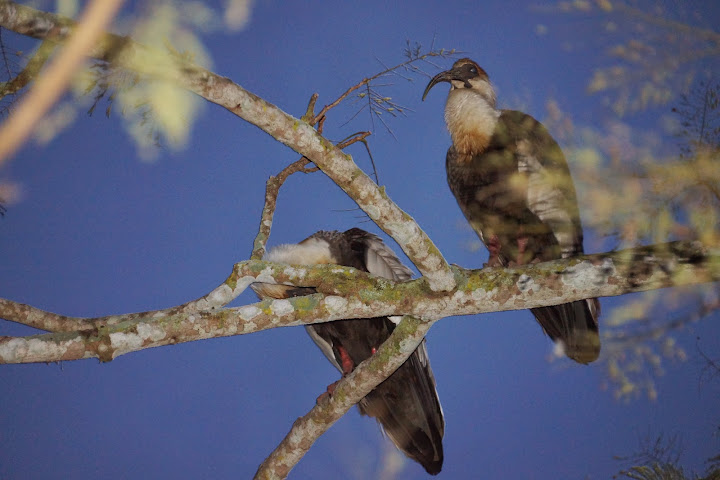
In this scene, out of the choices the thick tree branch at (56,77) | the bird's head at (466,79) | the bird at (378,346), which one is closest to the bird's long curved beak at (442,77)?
the bird's head at (466,79)

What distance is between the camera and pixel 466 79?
2.89m

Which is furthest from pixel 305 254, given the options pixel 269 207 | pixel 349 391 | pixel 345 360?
pixel 349 391

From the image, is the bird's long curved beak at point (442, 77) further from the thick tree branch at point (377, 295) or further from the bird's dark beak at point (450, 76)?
the thick tree branch at point (377, 295)

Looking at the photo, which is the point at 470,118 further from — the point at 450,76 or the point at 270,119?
the point at 270,119

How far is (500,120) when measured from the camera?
8.70 ft

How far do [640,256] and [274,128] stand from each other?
111cm

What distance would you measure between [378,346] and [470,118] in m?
1.16

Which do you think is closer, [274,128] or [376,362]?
[274,128]

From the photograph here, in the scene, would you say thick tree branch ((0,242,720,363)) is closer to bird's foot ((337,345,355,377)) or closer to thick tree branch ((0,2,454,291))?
thick tree branch ((0,2,454,291))

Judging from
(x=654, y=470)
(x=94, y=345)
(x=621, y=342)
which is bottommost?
(x=654, y=470)

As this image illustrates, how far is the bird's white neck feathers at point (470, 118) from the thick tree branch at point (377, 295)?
933 mm

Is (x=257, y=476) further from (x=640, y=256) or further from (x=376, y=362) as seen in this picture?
(x=640, y=256)

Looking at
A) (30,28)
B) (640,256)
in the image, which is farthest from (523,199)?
(30,28)

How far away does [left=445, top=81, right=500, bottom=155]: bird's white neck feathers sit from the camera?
264 cm
